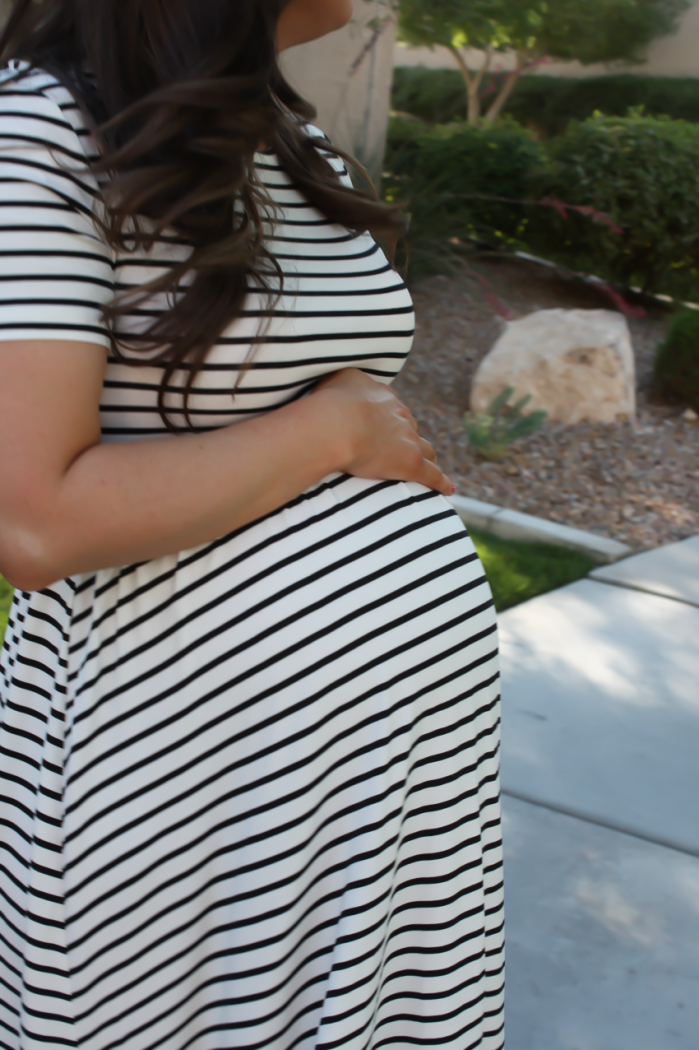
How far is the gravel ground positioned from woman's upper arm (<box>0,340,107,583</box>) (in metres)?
3.69

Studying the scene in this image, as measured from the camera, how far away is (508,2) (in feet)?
27.8

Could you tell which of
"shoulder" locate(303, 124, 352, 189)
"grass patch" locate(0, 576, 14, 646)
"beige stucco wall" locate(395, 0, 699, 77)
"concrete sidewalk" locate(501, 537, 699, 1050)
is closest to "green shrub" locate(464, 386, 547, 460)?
"concrete sidewalk" locate(501, 537, 699, 1050)

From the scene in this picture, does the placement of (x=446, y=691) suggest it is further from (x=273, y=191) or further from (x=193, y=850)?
(x=273, y=191)

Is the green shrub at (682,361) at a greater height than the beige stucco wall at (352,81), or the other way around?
the beige stucco wall at (352,81)

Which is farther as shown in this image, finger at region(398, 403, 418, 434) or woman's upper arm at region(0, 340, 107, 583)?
finger at region(398, 403, 418, 434)

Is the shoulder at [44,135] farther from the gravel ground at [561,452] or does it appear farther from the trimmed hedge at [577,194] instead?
the trimmed hedge at [577,194]

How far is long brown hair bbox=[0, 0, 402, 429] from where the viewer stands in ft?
2.91

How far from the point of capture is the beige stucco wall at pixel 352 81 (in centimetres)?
616

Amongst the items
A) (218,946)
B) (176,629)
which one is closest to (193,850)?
(218,946)

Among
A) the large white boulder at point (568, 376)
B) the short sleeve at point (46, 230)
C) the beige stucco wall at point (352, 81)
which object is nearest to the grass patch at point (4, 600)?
the short sleeve at point (46, 230)

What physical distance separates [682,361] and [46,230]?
5.54 metres

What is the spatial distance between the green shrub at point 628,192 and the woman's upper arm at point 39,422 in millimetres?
7014

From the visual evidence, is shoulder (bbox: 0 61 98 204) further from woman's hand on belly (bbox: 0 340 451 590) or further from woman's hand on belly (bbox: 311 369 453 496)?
woman's hand on belly (bbox: 311 369 453 496)

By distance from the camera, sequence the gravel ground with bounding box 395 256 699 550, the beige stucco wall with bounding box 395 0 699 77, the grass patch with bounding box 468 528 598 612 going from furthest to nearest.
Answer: the beige stucco wall with bounding box 395 0 699 77, the gravel ground with bounding box 395 256 699 550, the grass patch with bounding box 468 528 598 612
